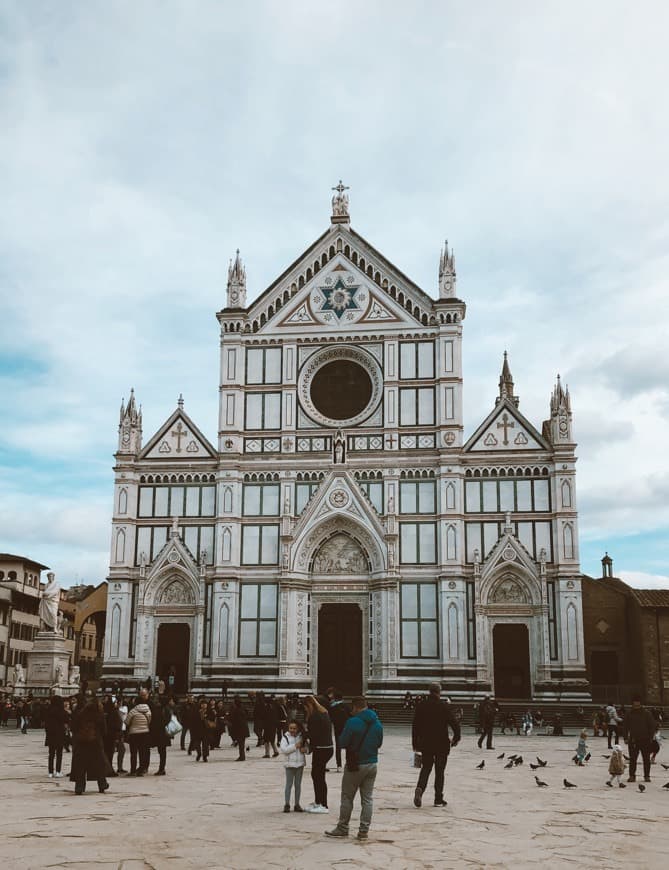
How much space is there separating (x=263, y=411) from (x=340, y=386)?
12.6 ft

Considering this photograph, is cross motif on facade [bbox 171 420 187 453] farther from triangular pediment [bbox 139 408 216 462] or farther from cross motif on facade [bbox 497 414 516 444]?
cross motif on facade [bbox 497 414 516 444]

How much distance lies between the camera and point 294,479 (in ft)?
151

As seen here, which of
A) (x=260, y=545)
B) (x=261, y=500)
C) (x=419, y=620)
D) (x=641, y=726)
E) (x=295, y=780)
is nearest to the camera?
(x=295, y=780)

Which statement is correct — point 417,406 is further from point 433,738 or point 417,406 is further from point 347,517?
point 433,738

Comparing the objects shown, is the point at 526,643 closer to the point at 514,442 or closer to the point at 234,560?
the point at 514,442

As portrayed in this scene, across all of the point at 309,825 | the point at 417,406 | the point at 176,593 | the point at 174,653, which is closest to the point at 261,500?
the point at 176,593

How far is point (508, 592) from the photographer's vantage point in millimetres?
43750

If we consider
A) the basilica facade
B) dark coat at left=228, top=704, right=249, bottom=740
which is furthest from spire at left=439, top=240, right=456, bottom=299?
dark coat at left=228, top=704, right=249, bottom=740

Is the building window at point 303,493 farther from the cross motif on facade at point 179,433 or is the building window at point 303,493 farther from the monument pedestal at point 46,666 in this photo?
the monument pedestal at point 46,666

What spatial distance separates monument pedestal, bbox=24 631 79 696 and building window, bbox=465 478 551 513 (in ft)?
60.9

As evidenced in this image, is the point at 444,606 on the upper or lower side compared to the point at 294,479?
lower

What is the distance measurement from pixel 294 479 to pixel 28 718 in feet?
52.9

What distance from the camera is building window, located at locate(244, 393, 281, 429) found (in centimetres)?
4678

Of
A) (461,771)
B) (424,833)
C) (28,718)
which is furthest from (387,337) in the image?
(424,833)
